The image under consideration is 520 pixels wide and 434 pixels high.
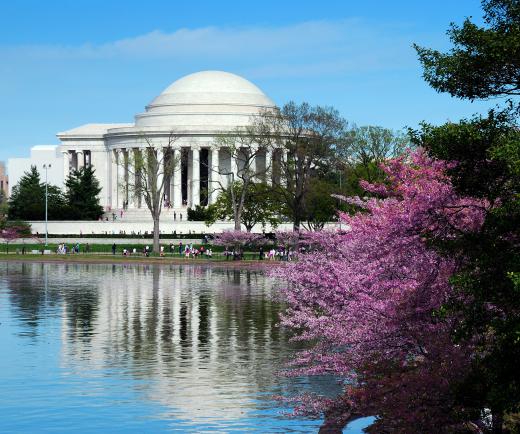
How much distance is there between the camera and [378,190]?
26.8 metres

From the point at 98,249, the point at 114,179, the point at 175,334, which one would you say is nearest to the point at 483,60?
the point at 175,334

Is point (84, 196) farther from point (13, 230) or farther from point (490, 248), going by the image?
point (490, 248)

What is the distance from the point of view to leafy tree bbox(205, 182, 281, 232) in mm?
115856

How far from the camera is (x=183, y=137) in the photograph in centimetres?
15538

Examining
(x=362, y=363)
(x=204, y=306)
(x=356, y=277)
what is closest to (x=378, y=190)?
(x=356, y=277)

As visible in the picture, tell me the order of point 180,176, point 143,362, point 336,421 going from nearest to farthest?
point 336,421 → point 143,362 → point 180,176

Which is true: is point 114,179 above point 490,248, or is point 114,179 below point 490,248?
above

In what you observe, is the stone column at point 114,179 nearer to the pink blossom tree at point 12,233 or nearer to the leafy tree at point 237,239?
the pink blossom tree at point 12,233

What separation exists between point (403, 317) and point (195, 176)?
138441 millimetres

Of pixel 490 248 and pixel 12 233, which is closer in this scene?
pixel 490 248

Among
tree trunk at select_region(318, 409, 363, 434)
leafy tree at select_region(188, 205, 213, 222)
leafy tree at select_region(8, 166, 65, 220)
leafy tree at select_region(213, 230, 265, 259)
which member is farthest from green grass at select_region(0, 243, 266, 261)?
tree trunk at select_region(318, 409, 363, 434)

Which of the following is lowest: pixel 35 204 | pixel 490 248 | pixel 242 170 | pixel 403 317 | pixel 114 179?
pixel 403 317

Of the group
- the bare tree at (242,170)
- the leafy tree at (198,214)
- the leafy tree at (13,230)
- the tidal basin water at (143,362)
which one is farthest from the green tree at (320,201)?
the leafy tree at (13,230)

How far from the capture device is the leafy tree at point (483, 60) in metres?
17.8
